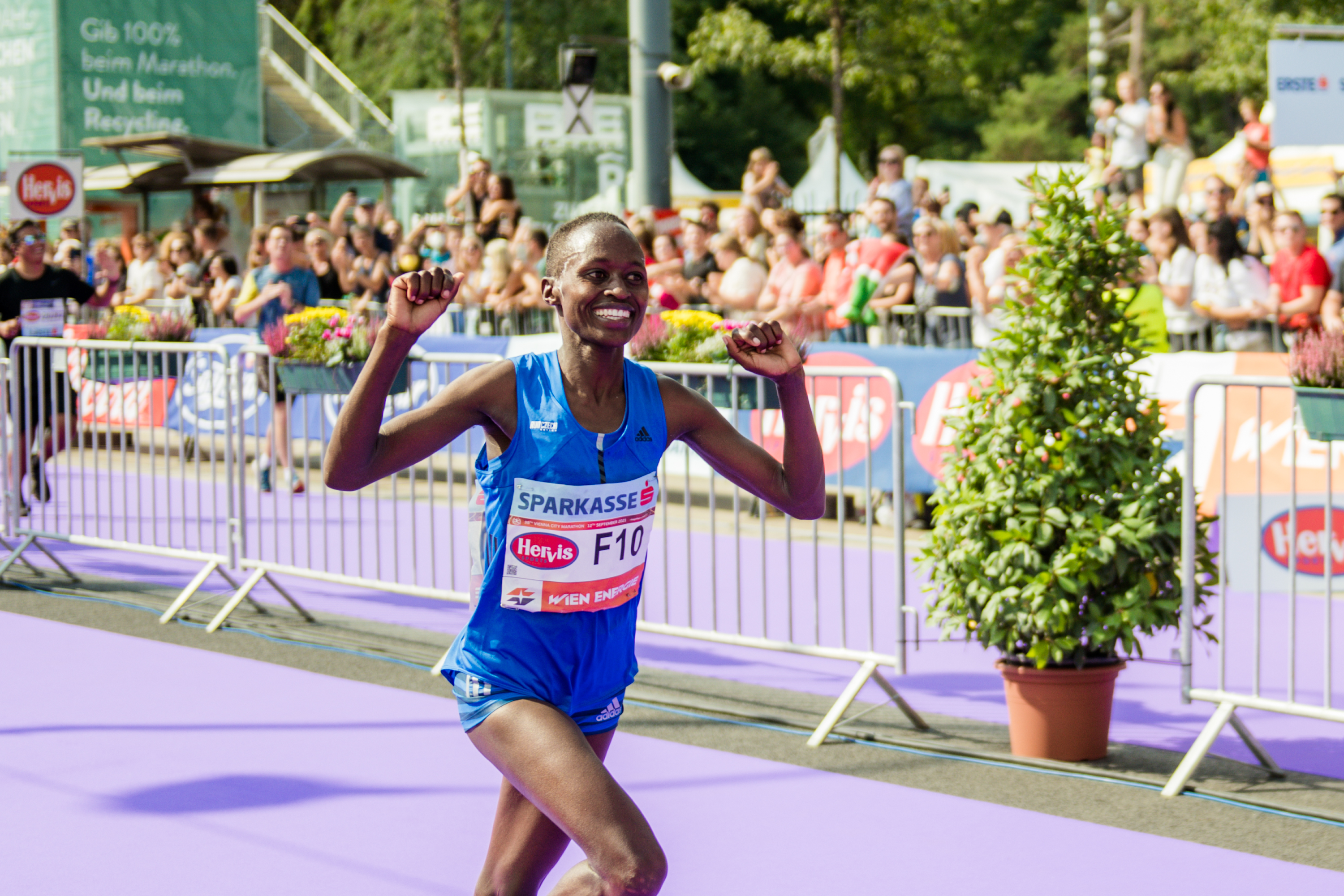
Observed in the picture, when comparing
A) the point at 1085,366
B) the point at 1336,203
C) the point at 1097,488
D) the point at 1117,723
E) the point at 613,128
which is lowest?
the point at 1117,723

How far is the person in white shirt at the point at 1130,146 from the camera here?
15.5m

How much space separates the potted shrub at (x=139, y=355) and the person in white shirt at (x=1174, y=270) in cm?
654

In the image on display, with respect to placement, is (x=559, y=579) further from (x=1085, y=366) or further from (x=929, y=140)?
(x=929, y=140)

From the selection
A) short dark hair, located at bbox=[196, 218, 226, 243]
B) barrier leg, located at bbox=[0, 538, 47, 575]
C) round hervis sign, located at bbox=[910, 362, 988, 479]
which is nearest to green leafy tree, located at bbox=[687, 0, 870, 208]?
short dark hair, located at bbox=[196, 218, 226, 243]

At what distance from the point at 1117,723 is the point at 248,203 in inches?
955

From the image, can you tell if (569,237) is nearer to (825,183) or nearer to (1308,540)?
(1308,540)

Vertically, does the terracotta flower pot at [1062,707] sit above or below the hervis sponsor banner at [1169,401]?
below

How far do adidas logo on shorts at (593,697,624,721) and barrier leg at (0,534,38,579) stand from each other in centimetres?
737

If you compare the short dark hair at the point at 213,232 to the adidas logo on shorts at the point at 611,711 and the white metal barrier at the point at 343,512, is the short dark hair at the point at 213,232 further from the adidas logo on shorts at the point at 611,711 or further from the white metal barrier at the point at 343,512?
the adidas logo on shorts at the point at 611,711

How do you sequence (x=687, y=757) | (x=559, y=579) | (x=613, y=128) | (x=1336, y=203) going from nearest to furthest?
(x=559, y=579) → (x=687, y=757) → (x=1336, y=203) → (x=613, y=128)

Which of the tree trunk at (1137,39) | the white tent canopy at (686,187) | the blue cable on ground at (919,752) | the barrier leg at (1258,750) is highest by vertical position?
the tree trunk at (1137,39)

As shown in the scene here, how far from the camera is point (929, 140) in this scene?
183 feet

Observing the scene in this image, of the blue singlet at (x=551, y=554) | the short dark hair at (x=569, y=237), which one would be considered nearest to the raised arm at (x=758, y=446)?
the blue singlet at (x=551, y=554)

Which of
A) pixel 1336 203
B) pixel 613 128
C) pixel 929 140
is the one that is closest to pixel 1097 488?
pixel 1336 203
